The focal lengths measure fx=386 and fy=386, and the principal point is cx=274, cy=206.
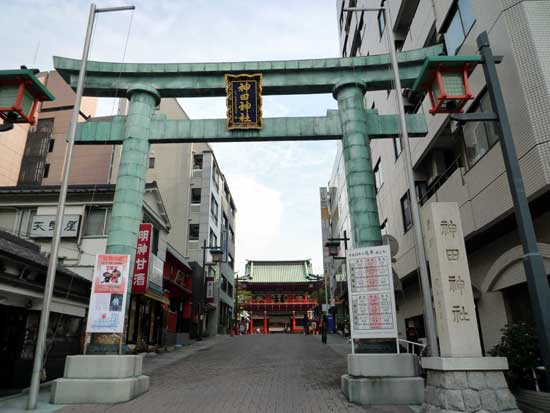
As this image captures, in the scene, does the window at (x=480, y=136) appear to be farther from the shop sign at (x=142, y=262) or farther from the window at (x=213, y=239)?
the window at (x=213, y=239)

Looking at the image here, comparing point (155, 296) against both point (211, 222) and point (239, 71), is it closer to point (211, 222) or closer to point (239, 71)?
point (239, 71)

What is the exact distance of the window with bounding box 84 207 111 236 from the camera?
20.8 meters

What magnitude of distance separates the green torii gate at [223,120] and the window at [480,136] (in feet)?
5.90

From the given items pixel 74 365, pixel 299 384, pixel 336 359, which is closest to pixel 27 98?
pixel 74 365

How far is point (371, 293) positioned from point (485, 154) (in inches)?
219

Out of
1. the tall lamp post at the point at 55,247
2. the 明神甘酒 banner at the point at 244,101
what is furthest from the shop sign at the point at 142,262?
the 明神甘酒 banner at the point at 244,101

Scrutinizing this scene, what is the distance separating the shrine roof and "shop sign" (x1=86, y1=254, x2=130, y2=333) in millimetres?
58308

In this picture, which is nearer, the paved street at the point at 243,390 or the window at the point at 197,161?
the paved street at the point at 243,390

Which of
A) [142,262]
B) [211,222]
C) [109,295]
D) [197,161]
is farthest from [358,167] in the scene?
[197,161]

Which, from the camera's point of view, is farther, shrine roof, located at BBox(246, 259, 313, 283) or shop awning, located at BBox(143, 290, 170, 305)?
shrine roof, located at BBox(246, 259, 313, 283)

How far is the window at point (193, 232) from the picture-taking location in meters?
39.1

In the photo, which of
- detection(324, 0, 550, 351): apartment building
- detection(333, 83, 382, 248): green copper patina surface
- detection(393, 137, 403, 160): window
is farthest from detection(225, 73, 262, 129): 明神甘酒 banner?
detection(393, 137, 403, 160): window

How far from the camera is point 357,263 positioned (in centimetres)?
1075

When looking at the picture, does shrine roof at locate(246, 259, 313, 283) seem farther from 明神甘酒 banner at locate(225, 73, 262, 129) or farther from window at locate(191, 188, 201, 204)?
明神甘酒 banner at locate(225, 73, 262, 129)
